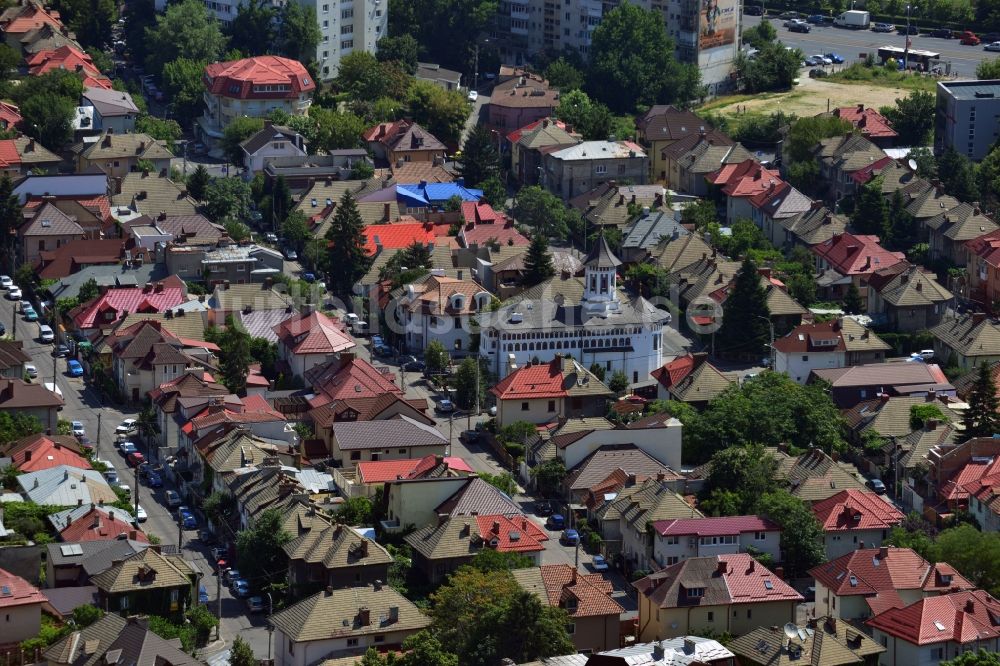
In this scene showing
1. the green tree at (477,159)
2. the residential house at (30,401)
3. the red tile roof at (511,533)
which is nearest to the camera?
the red tile roof at (511,533)

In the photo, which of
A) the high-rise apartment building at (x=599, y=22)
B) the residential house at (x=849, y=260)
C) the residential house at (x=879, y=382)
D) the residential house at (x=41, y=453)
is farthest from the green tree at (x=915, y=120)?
the residential house at (x=41, y=453)

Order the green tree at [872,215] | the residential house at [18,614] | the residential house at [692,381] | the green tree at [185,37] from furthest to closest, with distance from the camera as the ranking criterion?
1. the green tree at [185,37]
2. the green tree at [872,215]
3. the residential house at [692,381]
4. the residential house at [18,614]

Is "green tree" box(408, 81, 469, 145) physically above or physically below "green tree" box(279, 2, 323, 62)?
below

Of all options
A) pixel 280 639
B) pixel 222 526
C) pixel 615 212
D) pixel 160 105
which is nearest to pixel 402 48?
pixel 160 105

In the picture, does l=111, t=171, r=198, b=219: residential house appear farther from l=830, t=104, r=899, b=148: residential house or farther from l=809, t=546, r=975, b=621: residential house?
l=809, t=546, r=975, b=621: residential house

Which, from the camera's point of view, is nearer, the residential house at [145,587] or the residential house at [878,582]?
the residential house at [145,587]

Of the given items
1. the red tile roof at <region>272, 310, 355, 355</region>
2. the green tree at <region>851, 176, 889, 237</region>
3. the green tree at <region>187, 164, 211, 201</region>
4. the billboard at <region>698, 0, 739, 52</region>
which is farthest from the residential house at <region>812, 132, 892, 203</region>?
the red tile roof at <region>272, 310, 355, 355</region>

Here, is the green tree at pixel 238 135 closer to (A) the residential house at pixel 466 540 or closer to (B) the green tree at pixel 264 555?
(A) the residential house at pixel 466 540
